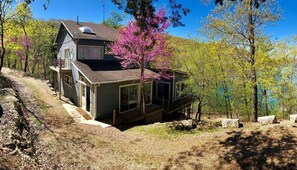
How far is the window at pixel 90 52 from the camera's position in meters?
18.9

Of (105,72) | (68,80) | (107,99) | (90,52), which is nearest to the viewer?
(107,99)

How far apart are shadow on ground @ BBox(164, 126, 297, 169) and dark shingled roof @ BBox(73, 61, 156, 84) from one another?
850cm

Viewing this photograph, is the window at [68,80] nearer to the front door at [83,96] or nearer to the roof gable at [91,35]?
the front door at [83,96]

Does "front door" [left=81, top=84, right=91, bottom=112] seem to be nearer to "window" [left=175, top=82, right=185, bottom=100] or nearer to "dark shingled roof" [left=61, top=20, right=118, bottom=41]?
"dark shingled roof" [left=61, top=20, right=118, bottom=41]

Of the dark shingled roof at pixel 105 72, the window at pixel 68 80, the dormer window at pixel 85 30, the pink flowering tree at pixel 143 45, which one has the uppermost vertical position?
the dormer window at pixel 85 30

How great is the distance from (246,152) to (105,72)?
12.0m

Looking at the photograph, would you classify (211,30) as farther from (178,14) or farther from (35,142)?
(35,142)

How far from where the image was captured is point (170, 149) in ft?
30.9

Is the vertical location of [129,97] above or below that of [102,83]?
below

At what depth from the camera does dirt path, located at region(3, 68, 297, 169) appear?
295 inches

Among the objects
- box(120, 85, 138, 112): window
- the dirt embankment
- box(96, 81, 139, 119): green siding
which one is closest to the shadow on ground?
the dirt embankment

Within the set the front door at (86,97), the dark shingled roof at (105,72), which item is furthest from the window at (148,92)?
the front door at (86,97)

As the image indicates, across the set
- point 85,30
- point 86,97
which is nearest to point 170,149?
point 86,97

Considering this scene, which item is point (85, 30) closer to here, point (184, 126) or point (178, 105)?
point (178, 105)
